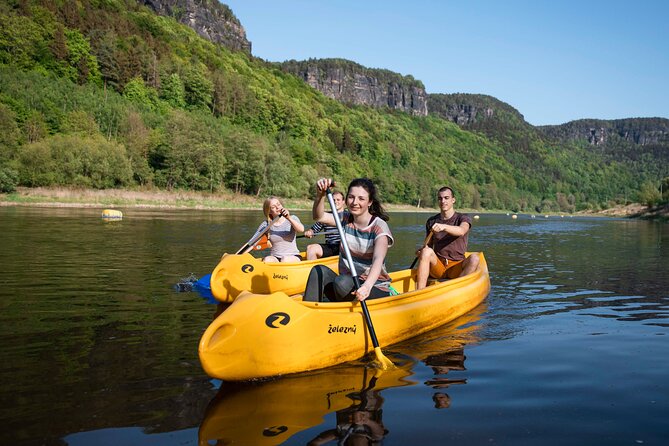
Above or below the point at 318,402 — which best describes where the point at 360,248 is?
above

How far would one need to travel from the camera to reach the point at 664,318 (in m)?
8.53

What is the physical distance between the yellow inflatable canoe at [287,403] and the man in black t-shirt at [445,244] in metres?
3.65

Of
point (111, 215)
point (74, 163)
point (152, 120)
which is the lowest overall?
point (111, 215)

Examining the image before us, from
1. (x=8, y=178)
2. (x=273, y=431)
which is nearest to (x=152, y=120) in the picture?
(x=8, y=178)

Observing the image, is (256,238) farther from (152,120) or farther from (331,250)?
(152,120)

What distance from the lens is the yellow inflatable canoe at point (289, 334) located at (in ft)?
15.3

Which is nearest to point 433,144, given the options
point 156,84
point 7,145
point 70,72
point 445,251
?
point 156,84

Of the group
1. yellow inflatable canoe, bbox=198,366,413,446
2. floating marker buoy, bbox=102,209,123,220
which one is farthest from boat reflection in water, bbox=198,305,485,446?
floating marker buoy, bbox=102,209,123,220

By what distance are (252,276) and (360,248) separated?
2996 millimetres

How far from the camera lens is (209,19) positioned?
178 m

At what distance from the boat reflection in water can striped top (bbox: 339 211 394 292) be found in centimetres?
104

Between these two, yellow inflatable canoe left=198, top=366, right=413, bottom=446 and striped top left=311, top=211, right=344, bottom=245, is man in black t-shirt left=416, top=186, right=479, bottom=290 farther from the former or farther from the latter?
yellow inflatable canoe left=198, top=366, right=413, bottom=446

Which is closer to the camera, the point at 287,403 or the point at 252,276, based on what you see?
the point at 287,403

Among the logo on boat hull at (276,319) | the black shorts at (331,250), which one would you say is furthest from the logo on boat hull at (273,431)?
the black shorts at (331,250)
